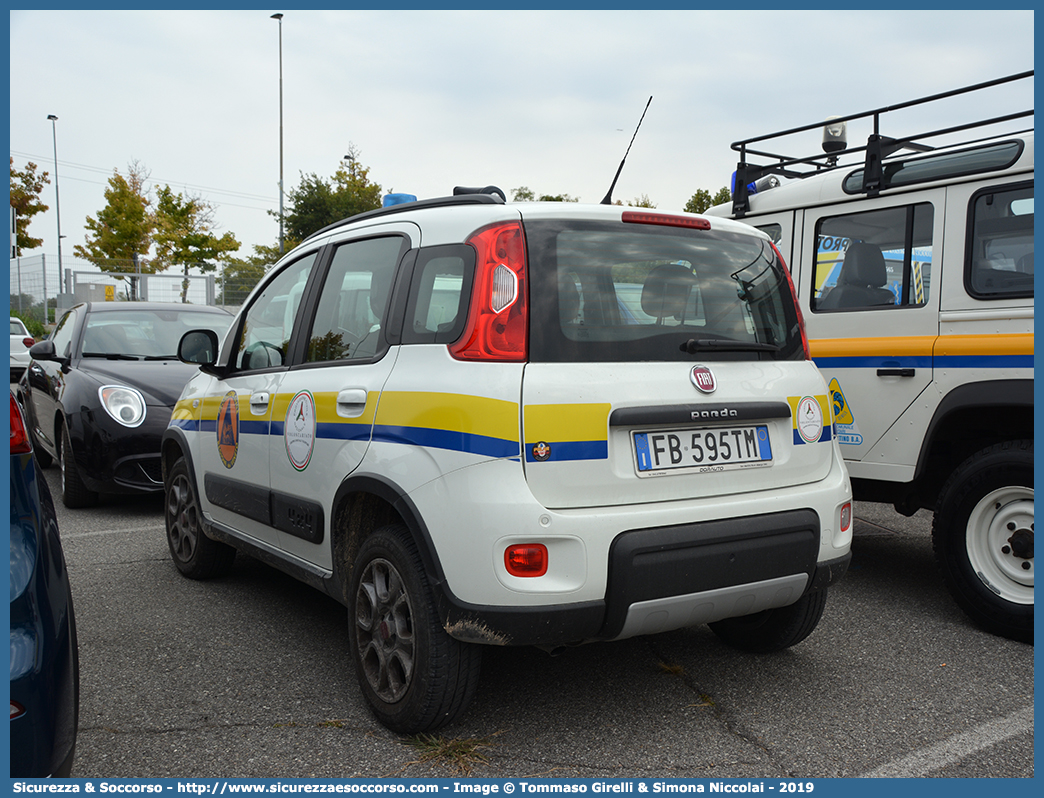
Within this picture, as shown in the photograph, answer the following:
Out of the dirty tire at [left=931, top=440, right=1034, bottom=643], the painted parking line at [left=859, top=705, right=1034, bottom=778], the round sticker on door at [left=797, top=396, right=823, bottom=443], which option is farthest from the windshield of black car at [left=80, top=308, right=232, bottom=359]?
the painted parking line at [left=859, top=705, right=1034, bottom=778]

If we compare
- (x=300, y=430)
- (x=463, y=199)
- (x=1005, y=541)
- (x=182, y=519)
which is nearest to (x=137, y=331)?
(x=182, y=519)

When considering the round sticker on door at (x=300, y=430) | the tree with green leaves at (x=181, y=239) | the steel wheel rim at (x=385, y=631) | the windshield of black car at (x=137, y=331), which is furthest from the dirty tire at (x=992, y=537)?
the tree with green leaves at (x=181, y=239)

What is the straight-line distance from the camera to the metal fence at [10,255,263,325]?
72.2 ft

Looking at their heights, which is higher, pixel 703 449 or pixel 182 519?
pixel 703 449

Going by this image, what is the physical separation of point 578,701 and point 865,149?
3437 millimetres

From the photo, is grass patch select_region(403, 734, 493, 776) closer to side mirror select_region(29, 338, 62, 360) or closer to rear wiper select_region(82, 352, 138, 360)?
rear wiper select_region(82, 352, 138, 360)

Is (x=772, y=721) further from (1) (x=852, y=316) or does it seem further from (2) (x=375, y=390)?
(1) (x=852, y=316)

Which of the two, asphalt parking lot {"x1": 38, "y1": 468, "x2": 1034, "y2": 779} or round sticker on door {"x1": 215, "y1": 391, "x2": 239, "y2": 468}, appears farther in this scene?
round sticker on door {"x1": 215, "y1": 391, "x2": 239, "y2": 468}

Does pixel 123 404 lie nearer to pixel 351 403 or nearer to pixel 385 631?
pixel 351 403

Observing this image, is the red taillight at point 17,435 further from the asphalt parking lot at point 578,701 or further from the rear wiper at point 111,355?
the rear wiper at point 111,355

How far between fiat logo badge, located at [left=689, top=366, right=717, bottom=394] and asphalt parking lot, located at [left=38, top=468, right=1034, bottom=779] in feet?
3.98

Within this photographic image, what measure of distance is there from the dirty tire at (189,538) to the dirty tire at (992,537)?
3753mm

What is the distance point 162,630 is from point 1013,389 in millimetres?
4101

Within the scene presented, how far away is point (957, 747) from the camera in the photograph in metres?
2.96
